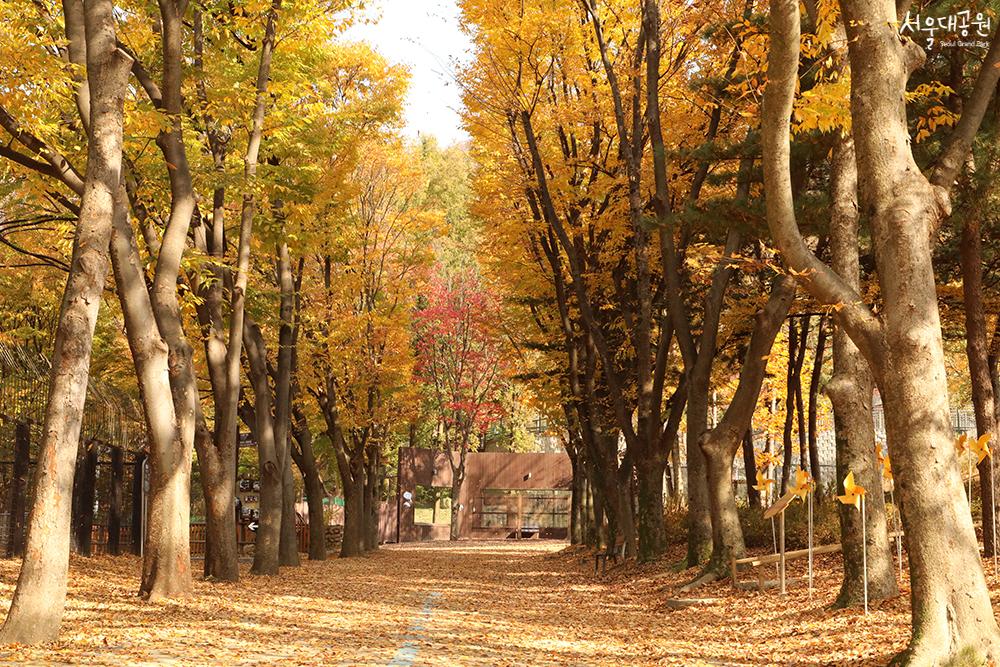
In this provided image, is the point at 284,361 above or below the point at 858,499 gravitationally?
above

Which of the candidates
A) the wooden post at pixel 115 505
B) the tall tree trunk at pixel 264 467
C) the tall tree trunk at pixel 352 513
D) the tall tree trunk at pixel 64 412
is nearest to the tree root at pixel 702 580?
the tall tree trunk at pixel 264 467

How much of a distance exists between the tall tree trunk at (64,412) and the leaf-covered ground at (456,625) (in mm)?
343

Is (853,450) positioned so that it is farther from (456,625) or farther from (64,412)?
(64,412)

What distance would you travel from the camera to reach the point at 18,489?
1898 cm

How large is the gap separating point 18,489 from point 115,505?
5264mm

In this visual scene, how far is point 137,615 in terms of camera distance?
37.2 feet

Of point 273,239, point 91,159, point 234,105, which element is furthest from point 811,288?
point 273,239

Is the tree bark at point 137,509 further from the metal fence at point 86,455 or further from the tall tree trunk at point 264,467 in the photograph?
the tall tree trunk at point 264,467

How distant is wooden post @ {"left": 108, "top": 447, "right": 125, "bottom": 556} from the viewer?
24.1 m

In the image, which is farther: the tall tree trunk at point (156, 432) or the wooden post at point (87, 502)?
the wooden post at point (87, 502)

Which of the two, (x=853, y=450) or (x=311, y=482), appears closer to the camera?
(x=853, y=450)

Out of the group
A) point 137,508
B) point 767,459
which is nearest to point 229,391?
point 137,508

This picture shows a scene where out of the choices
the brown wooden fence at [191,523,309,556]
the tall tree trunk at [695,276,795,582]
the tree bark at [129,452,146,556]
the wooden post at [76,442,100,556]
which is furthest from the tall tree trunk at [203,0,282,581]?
the brown wooden fence at [191,523,309,556]

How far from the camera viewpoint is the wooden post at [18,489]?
19031 millimetres
